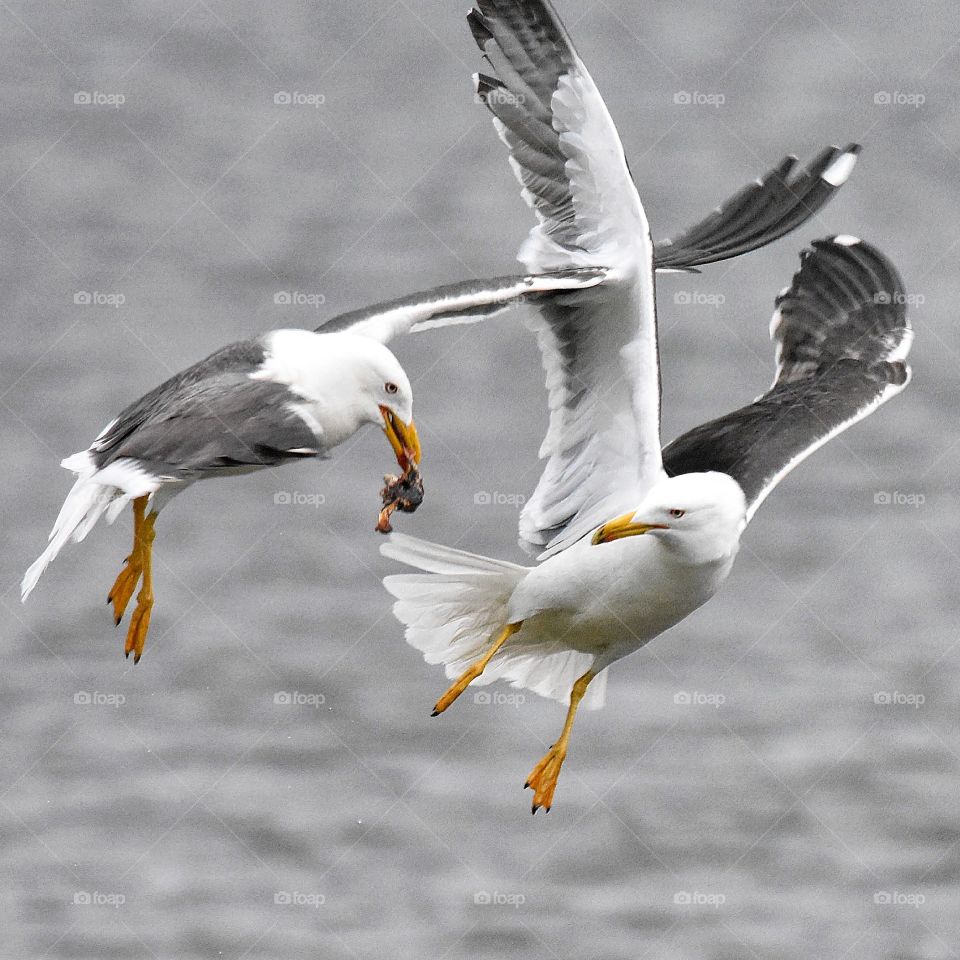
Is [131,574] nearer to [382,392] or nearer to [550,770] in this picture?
[382,392]

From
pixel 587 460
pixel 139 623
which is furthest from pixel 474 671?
pixel 139 623

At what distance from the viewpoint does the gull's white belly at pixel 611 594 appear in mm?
8742

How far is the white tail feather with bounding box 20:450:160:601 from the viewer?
25.3 ft

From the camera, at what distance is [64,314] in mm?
20609

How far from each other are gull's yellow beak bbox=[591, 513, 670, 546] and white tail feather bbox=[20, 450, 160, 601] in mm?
1697

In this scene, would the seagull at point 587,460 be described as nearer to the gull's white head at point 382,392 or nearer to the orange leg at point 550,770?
the orange leg at point 550,770

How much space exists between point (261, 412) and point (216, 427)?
0.18 m

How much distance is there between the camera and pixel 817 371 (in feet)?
34.2

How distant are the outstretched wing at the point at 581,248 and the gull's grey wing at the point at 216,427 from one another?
4.66 feet

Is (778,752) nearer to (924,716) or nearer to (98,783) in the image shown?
(924,716)

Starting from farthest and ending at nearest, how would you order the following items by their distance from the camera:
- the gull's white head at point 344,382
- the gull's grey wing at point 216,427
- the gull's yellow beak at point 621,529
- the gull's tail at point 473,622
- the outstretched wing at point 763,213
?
the outstretched wing at point 763,213 < the gull's tail at point 473,622 < the gull's yellow beak at point 621,529 < the gull's white head at point 344,382 < the gull's grey wing at point 216,427

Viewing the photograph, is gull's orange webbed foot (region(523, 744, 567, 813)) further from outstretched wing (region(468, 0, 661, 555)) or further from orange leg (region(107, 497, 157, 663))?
orange leg (region(107, 497, 157, 663))

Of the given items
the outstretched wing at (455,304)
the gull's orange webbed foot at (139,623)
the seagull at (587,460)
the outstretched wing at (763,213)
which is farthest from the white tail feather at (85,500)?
the outstretched wing at (763,213)

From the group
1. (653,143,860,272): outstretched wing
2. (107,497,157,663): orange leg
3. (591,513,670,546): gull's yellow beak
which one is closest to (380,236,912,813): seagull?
(591,513,670,546): gull's yellow beak
